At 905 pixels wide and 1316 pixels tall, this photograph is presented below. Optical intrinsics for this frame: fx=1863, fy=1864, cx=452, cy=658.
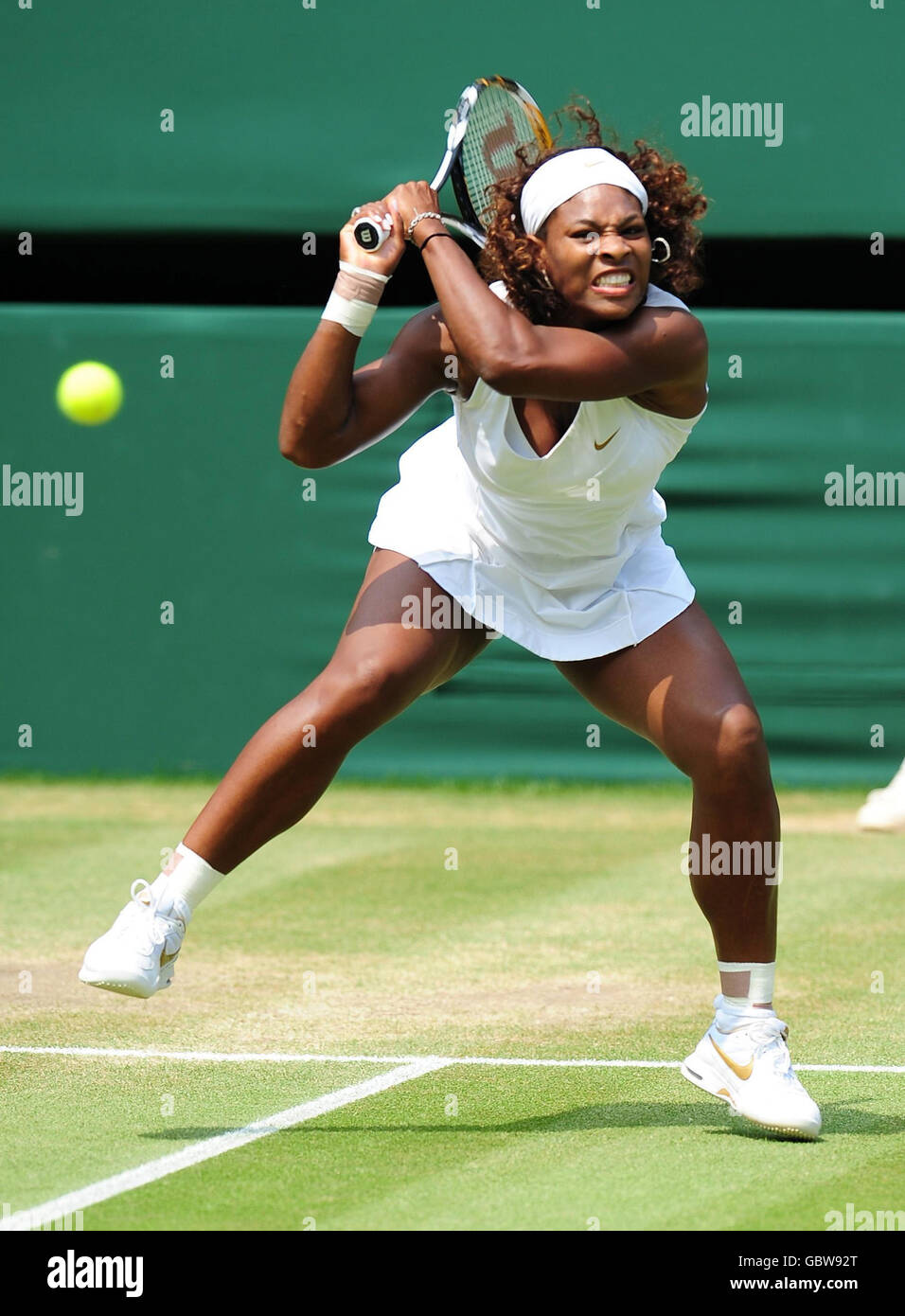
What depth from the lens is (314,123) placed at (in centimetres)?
915

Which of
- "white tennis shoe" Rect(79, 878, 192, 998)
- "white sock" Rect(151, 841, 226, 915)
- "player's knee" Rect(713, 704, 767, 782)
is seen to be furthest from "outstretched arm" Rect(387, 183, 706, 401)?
"white tennis shoe" Rect(79, 878, 192, 998)

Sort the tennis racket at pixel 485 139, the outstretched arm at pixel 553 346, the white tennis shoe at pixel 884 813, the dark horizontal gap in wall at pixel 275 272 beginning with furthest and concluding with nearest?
the dark horizontal gap in wall at pixel 275 272, the white tennis shoe at pixel 884 813, the tennis racket at pixel 485 139, the outstretched arm at pixel 553 346

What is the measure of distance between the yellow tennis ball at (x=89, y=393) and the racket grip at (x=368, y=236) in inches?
235

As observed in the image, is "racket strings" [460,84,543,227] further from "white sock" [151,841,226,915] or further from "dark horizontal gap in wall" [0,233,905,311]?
"dark horizontal gap in wall" [0,233,905,311]

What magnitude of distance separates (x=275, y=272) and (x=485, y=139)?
19.4 ft

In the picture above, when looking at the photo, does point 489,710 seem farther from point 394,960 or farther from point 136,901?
point 136,901

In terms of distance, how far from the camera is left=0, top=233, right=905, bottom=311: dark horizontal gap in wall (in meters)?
9.30

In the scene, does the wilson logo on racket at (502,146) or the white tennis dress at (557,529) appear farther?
the wilson logo on racket at (502,146)

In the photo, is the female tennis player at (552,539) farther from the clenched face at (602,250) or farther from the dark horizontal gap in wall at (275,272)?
the dark horizontal gap in wall at (275,272)

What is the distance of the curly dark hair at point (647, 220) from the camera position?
349 cm

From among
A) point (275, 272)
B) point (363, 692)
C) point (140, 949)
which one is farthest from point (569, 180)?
point (275, 272)

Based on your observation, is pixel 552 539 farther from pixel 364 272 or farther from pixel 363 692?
pixel 364 272

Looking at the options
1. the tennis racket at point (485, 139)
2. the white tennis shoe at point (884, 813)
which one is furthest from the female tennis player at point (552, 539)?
the white tennis shoe at point (884, 813)
